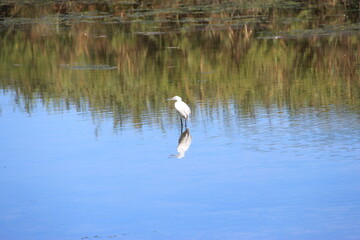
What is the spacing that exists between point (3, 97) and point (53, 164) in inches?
184

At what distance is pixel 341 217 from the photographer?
18.8 ft

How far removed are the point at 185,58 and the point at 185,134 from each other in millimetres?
6178

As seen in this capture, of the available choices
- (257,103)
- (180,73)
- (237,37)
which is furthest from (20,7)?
(257,103)

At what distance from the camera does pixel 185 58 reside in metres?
14.9

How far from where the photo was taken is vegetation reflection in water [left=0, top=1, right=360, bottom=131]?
36.1 ft

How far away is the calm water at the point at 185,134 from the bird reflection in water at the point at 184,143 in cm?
4

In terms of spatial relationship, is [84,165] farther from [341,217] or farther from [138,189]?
[341,217]

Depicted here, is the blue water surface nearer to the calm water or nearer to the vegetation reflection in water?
the calm water

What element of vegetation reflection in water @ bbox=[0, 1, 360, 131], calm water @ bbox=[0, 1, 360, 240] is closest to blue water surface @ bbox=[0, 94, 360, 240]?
calm water @ bbox=[0, 1, 360, 240]

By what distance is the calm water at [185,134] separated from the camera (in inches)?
235

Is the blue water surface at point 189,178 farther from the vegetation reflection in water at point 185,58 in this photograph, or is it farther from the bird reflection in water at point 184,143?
the vegetation reflection in water at point 185,58

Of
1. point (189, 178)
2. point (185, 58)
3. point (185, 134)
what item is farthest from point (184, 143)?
point (185, 58)

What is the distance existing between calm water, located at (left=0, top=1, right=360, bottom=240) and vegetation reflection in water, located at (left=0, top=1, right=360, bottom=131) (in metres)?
0.05

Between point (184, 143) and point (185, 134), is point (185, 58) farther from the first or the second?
point (184, 143)
